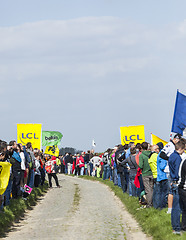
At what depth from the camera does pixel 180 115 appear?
1555 cm

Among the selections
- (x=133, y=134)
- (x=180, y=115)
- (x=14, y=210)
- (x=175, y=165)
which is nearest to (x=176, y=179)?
(x=175, y=165)

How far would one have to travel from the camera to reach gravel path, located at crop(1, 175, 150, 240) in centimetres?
1226

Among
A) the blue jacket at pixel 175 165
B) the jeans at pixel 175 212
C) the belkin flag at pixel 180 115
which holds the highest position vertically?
the belkin flag at pixel 180 115

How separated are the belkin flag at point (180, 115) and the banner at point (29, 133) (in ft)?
49.2

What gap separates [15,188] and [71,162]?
1207 inches

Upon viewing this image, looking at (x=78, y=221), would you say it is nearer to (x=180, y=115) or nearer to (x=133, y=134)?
(x=180, y=115)

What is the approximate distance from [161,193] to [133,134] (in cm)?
1464

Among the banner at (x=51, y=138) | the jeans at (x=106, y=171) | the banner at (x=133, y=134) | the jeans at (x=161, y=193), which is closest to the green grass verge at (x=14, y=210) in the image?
the jeans at (x=161, y=193)

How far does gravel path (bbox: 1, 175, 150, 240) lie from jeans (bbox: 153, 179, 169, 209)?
0.88 meters

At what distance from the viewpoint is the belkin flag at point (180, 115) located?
1538cm

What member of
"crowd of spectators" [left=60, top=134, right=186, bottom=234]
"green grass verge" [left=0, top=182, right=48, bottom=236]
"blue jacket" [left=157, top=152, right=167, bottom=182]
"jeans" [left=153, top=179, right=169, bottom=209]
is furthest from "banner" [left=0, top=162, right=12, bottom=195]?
"jeans" [left=153, top=179, right=169, bottom=209]

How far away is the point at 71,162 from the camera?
161 ft

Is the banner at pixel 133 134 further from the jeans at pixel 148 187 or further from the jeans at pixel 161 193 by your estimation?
the jeans at pixel 161 193

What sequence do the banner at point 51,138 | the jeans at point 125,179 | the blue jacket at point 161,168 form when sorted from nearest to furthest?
the blue jacket at point 161,168 → the jeans at point 125,179 → the banner at point 51,138
